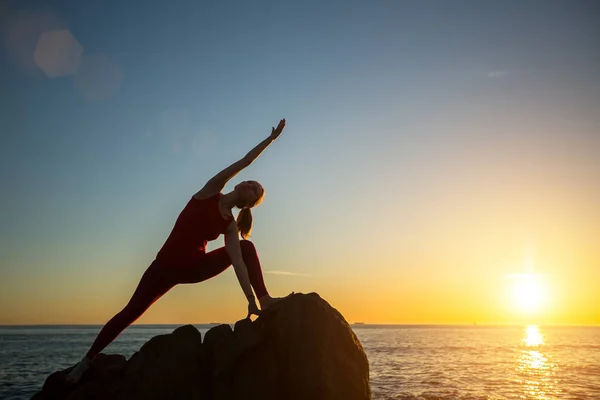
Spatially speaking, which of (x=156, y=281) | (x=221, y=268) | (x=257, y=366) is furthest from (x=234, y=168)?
(x=257, y=366)

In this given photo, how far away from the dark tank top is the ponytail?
0.30m

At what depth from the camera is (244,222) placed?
23.8ft

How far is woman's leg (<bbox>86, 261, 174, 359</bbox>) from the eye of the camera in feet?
22.8

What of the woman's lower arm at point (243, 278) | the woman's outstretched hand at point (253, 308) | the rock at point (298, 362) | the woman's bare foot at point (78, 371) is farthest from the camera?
the woman's bare foot at point (78, 371)

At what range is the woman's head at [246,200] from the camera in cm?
688

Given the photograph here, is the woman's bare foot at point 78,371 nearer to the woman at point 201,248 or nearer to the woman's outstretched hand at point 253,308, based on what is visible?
the woman at point 201,248

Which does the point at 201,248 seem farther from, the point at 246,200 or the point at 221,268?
the point at 246,200

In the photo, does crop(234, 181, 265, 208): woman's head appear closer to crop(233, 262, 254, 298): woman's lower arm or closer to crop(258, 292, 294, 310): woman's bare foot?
crop(233, 262, 254, 298): woman's lower arm

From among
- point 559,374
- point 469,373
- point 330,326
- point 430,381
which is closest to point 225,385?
point 330,326

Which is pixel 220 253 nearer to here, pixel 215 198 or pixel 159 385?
pixel 215 198

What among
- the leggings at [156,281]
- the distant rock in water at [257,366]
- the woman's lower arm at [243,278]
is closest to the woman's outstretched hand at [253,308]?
the woman's lower arm at [243,278]

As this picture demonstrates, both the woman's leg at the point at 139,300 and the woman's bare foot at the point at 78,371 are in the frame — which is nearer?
the woman's leg at the point at 139,300

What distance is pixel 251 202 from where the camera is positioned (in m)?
7.00

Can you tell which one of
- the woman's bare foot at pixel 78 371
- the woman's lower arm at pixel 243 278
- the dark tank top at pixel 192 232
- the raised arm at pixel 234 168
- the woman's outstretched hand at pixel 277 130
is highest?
the woman's outstretched hand at pixel 277 130
